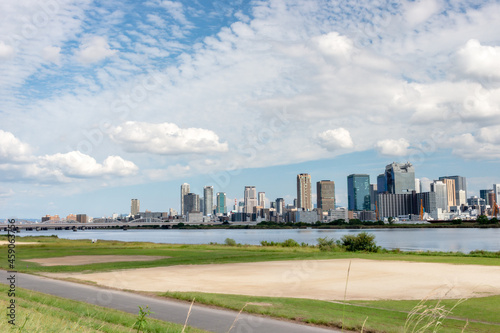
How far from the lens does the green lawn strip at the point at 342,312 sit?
16781 mm

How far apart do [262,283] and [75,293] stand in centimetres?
1255

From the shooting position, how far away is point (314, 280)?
3272cm

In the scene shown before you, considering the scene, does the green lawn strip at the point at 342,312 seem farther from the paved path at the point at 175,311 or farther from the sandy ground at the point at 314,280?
the sandy ground at the point at 314,280

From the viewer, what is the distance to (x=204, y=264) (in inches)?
1815

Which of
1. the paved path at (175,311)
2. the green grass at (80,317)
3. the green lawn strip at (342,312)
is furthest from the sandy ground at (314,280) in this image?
the green grass at (80,317)

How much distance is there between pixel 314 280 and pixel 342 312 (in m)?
13.3

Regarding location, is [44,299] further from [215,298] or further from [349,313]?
[349,313]

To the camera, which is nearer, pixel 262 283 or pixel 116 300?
pixel 116 300

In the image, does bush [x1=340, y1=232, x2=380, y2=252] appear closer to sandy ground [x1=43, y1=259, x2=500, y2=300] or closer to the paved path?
sandy ground [x1=43, y1=259, x2=500, y2=300]

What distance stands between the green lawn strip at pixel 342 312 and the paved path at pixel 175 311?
1003mm

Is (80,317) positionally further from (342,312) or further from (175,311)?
(342,312)

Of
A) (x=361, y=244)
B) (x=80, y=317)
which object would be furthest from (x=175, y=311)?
(x=361, y=244)

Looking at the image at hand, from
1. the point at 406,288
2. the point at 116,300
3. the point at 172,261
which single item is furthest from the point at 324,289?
the point at 172,261

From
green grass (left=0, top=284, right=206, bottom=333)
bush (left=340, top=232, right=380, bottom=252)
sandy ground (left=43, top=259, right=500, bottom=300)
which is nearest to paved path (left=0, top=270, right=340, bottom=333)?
green grass (left=0, top=284, right=206, bottom=333)
